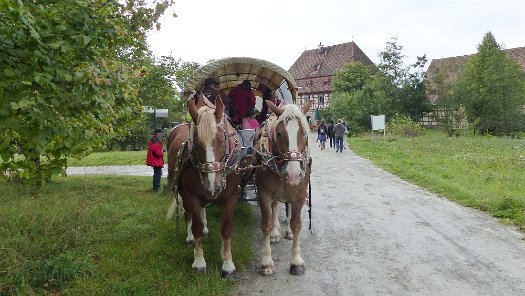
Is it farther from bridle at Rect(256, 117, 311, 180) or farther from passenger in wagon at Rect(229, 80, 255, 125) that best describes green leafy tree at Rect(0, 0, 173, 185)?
passenger in wagon at Rect(229, 80, 255, 125)

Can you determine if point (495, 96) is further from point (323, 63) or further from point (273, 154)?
point (273, 154)

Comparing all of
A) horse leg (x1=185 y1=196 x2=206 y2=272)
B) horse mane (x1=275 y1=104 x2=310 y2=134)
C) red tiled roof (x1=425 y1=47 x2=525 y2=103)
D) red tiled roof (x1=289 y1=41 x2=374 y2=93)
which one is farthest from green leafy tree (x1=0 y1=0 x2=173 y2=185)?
red tiled roof (x1=289 y1=41 x2=374 y2=93)

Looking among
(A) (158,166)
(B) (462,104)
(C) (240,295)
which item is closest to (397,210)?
(C) (240,295)

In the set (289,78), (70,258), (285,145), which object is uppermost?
(289,78)

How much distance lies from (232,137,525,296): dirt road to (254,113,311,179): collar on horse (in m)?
1.32

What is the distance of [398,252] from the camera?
5941mm

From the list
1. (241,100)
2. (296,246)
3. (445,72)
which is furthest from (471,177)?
(445,72)

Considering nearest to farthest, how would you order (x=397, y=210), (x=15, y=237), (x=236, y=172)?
(x=236, y=172) < (x=15, y=237) < (x=397, y=210)

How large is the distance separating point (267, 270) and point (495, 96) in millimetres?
41022

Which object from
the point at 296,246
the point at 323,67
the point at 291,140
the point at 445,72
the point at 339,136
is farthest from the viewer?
the point at 323,67

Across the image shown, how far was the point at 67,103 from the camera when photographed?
3920mm

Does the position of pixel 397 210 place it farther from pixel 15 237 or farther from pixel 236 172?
pixel 15 237

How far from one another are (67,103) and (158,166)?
6234 mm

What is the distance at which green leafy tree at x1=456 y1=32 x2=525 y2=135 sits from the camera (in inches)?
1553
